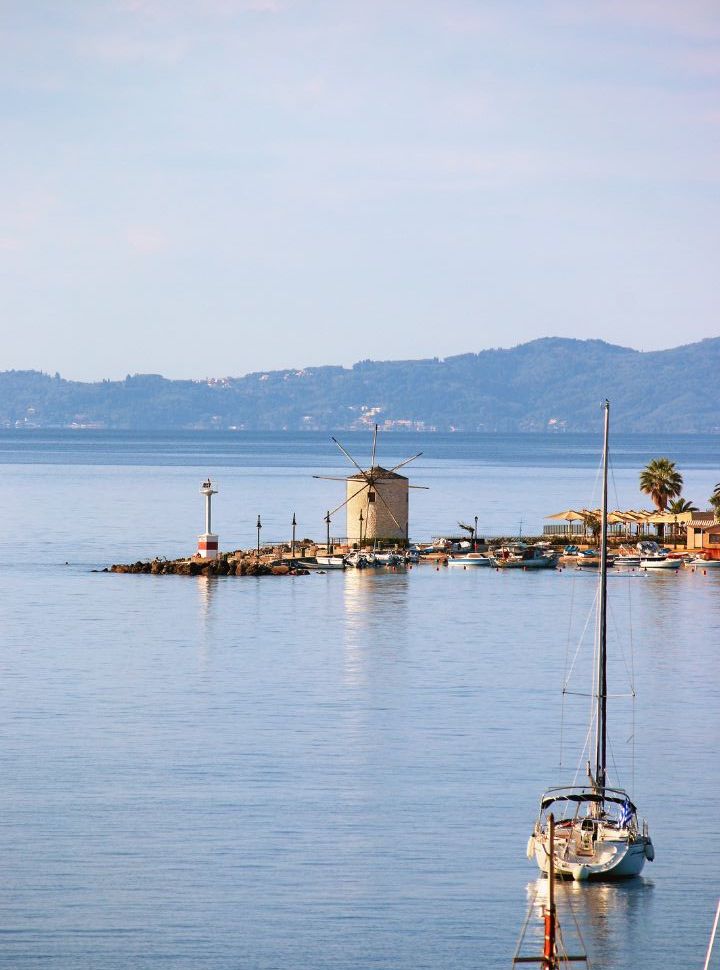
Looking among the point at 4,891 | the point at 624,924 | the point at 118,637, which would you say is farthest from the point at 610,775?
the point at 118,637

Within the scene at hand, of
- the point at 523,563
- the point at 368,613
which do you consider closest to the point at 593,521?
the point at 523,563

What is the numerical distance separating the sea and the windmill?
17017 millimetres

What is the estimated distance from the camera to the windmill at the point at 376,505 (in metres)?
97.0

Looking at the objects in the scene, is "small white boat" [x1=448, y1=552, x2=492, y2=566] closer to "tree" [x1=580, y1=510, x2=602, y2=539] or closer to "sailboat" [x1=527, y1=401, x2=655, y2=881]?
"tree" [x1=580, y1=510, x2=602, y2=539]

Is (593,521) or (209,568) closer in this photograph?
(209,568)

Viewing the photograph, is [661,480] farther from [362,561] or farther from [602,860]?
[602,860]

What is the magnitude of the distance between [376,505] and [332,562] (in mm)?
5652

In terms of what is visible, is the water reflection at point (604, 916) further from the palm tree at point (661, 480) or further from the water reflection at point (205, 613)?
the palm tree at point (661, 480)

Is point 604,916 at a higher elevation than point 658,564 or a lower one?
lower

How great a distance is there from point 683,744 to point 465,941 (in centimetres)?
1666

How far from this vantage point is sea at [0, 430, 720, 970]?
28562 millimetres

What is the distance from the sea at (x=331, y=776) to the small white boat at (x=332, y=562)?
14.9 m

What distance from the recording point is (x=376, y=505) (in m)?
99.8

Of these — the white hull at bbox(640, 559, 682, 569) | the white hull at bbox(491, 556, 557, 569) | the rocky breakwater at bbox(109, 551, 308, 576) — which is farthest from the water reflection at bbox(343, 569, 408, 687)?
the white hull at bbox(640, 559, 682, 569)
